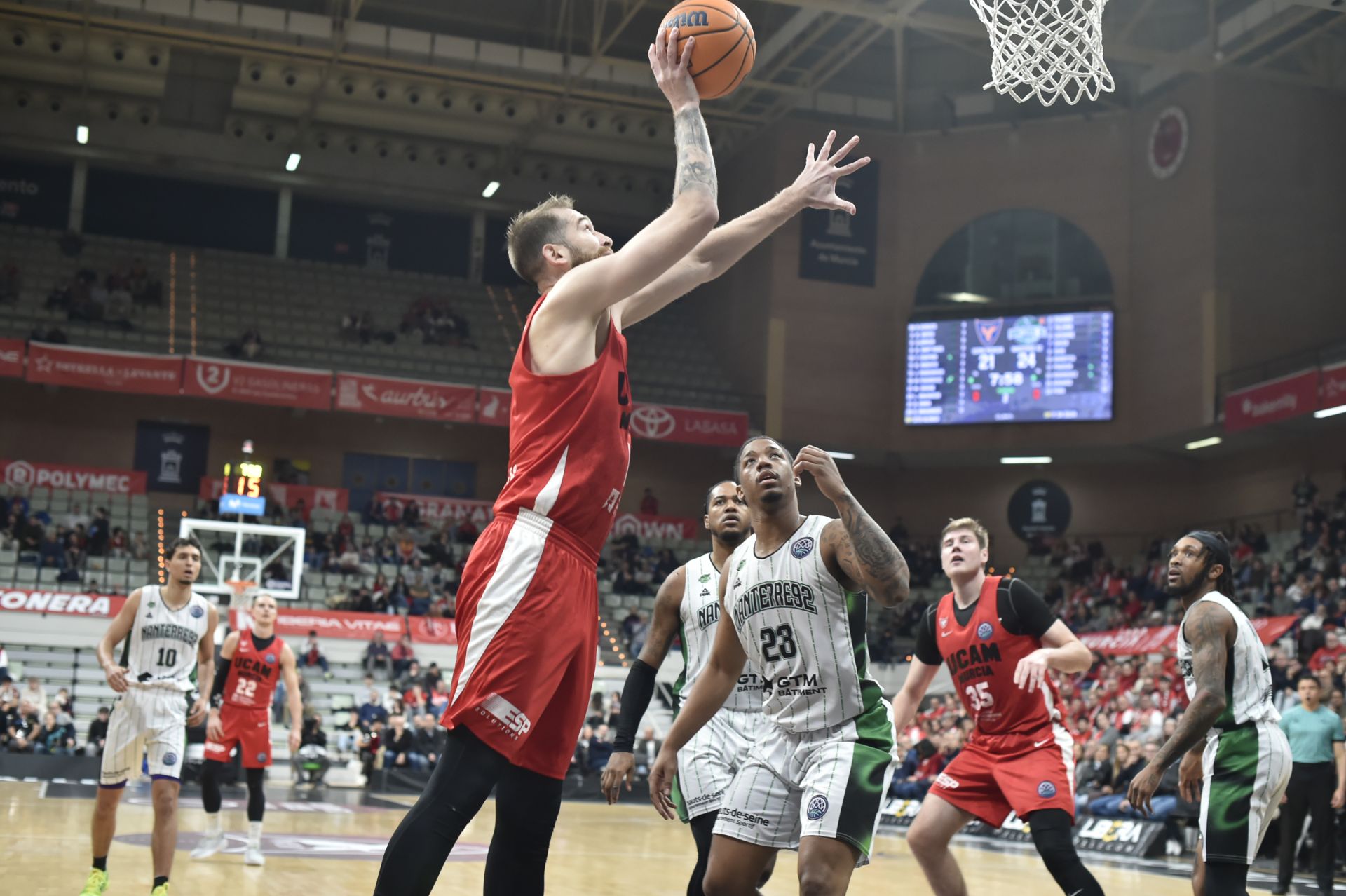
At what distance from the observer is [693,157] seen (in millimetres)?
3777

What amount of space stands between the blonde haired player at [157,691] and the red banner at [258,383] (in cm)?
1978

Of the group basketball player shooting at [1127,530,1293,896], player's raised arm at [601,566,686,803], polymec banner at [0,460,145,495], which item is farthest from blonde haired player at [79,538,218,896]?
polymec banner at [0,460,145,495]

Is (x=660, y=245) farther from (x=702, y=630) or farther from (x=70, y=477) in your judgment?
(x=70, y=477)

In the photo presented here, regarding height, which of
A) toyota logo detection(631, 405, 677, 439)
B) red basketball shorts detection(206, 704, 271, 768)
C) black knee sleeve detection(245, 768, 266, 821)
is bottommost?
black knee sleeve detection(245, 768, 266, 821)

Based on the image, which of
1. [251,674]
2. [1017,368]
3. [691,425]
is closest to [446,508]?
[691,425]

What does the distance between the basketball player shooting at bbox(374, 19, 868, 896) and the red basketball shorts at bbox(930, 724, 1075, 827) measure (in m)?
3.15

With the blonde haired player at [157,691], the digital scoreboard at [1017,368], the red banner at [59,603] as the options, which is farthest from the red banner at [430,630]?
the blonde haired player at [157,691]

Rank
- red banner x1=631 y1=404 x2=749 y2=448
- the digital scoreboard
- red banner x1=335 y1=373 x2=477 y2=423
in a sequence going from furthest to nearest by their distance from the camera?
red banner x1=631 y1=404 x2=749 y2=448 → red banner x1=335 y1=373 x2=477 y2=423 → the digital scoreboard

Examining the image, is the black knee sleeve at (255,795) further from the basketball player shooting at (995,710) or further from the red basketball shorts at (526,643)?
the red basketball shorts at (526,643)

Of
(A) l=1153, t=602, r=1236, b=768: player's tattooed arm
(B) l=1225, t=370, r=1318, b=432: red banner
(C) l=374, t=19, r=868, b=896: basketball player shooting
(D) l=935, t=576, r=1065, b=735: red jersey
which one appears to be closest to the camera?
(C) l=374, t=19, r=868, b=896: basketball player shooting

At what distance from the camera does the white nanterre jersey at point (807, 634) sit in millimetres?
5039

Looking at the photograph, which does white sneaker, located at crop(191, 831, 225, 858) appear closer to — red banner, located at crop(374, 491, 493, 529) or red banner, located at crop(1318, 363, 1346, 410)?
red banner, located at crop(1318, 363, 1346, 410)

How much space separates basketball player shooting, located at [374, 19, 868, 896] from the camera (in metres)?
3.52

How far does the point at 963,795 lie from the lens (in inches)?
252
